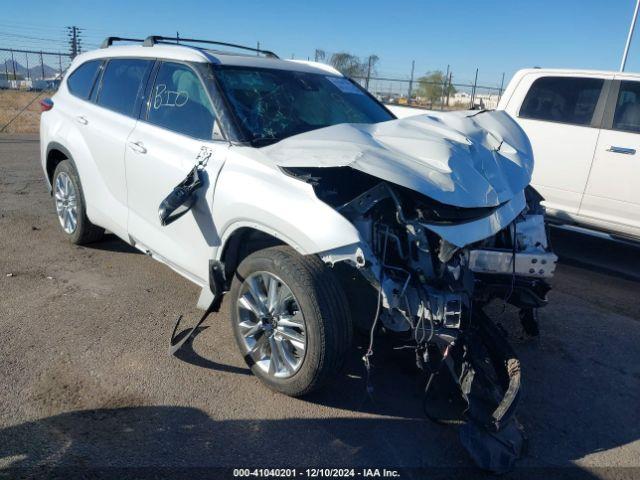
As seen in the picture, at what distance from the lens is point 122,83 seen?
4504 millimetres

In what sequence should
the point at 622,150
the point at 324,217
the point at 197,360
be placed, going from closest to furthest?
1. the point at 324,217
2. the point at 197,360
3. the point at 622,150

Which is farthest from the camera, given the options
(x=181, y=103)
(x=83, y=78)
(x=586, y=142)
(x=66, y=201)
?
(x=586, y=142)

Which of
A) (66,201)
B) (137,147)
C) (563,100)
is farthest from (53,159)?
(563,100)

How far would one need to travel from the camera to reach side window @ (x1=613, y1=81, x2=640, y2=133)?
19.6ft

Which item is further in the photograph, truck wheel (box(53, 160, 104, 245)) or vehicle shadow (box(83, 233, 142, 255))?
vehicle shadow (box(83, 233, 142, 255))

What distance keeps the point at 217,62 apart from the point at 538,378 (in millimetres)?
3089

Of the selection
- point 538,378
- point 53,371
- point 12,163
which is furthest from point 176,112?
point 12,163

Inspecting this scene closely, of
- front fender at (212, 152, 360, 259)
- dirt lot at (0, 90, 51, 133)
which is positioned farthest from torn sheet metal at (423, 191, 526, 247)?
dirt lot at (0, 90, 51, 133)

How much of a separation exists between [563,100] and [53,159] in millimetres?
5813

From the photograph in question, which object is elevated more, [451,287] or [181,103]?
[181,103]

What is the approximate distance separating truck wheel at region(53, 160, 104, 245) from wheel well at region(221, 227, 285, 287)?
7.24ft

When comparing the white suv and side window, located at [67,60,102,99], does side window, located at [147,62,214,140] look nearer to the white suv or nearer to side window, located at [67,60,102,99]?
side window, located at [67,60,102,99]

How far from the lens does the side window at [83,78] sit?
4957 mm

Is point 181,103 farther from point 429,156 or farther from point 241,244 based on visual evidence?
point 429,156
